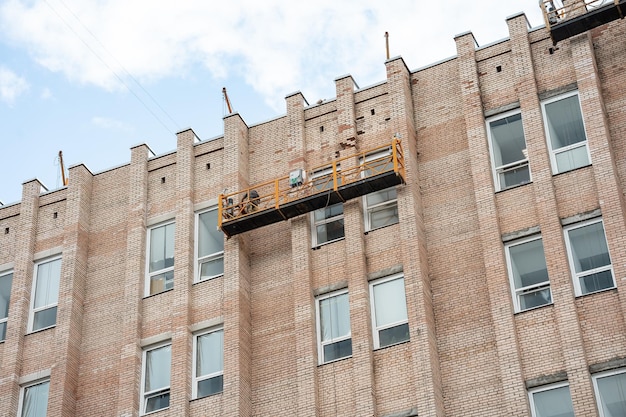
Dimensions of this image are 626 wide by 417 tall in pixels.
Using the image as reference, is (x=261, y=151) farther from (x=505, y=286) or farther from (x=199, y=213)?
(x=505, y=286)

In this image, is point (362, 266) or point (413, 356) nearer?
point (413, 356)

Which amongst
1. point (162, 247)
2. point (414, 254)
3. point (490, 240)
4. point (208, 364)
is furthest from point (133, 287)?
point (490, 240)

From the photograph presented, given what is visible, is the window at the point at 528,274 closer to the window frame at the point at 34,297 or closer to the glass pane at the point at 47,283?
the window frame at the point at 34,297

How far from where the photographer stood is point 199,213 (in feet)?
128

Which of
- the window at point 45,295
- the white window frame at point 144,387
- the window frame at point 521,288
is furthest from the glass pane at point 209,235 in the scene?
the window frame at point 521,288

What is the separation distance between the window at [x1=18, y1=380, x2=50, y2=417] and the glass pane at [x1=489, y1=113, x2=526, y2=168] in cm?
1641

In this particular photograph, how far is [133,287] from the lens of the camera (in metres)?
37.9

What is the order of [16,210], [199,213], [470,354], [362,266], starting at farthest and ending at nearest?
1. [16,210]
2. [199,213]
3. [362,266]
4. [470,354]

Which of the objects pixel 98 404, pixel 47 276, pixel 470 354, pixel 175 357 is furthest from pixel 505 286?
pixel 47 276

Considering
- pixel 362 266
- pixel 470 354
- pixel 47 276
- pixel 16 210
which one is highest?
pixel 16 210

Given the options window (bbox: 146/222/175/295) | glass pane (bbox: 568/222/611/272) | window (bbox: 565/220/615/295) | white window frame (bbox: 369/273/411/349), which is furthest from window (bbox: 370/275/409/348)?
window (bbox: 146/222/175/295)

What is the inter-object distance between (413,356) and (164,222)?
11317mm

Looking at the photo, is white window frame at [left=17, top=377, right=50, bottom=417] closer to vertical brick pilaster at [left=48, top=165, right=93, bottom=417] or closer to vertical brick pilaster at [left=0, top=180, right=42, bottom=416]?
vertical brick pilaster at [left=0, top=180, right=42, bottom=416]

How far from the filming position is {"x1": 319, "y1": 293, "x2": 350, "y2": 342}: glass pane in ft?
113
